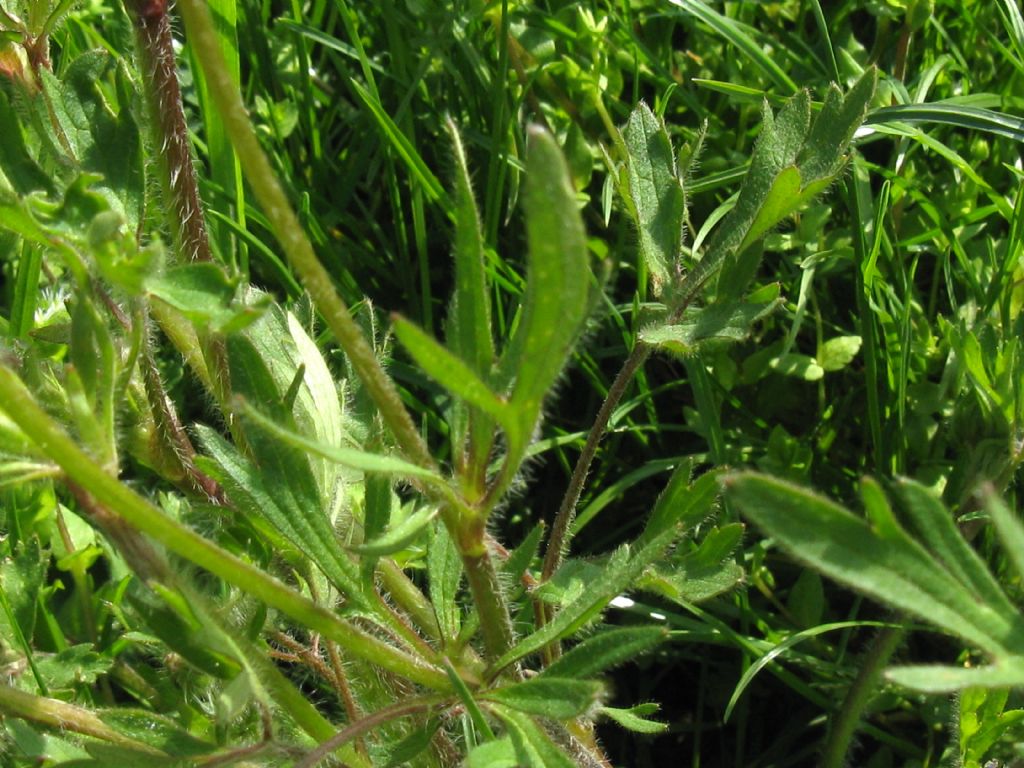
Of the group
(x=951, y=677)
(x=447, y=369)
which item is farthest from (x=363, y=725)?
(x=951, y=677)

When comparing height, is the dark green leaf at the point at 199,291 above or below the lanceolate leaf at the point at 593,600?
above

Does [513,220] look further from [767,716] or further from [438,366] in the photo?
[438,366]

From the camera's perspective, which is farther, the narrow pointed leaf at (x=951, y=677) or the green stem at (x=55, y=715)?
the green stem at (x=55, y=715)

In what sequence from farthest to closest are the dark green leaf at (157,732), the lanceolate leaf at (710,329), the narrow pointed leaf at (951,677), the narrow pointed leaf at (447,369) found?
the lanceolate leaf at (710,329), the dark green leaf at (157,732), the narrow pointed leaf at (447,369), the narrow pointed leaf at (951,677)

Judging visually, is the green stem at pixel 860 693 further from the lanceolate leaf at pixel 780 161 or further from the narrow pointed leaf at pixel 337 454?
the narrow pointed leaf at pixel 337 454

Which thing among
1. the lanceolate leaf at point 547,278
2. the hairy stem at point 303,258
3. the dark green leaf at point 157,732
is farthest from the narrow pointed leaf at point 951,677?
the dark green leaf at point 157,732

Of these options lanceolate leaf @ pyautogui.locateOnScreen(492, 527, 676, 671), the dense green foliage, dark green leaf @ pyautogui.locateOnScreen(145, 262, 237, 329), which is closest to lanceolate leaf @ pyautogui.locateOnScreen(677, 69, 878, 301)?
the dense green foliage

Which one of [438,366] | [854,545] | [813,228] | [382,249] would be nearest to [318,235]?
[382,249]
